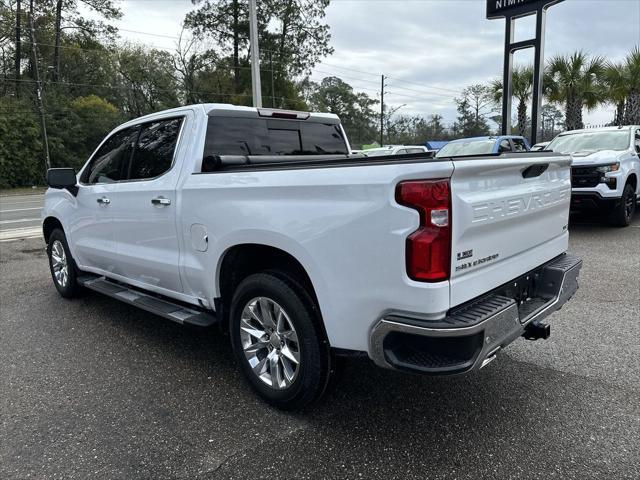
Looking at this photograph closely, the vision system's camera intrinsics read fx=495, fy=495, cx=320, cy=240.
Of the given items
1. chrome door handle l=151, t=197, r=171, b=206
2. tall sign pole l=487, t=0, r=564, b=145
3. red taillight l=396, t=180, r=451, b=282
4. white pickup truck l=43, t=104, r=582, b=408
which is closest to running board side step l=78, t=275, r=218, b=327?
white pickup truck l=43, t=104, r=582, b=408

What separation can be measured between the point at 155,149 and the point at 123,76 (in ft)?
157

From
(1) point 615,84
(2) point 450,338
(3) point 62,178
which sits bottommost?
(2) point 450,338

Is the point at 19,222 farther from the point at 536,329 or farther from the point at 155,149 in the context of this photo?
the point at 536,329

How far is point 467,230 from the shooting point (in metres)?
2.34

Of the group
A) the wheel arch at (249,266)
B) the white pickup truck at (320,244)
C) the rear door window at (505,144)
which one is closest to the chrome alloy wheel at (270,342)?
the white pickup truck at (320,244)

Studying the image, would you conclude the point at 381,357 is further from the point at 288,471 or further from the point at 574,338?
the point at 574,338

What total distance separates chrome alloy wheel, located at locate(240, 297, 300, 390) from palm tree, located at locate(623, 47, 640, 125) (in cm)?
2369

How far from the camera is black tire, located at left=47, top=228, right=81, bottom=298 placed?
17.4 ft

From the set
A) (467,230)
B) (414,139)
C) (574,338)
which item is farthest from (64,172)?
(414,139)

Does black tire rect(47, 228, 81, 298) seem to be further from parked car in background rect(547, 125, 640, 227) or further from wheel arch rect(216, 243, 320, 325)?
parked car in background rect(547, 125, 640, 227)

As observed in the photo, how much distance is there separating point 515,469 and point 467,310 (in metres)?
0.82

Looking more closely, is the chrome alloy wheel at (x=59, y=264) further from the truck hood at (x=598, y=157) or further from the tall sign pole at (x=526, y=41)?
the tall sign pole at (x=526, y=41)

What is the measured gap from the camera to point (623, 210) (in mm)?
8711

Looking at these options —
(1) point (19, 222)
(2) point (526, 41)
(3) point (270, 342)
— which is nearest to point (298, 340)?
(3) point (270, 342)
